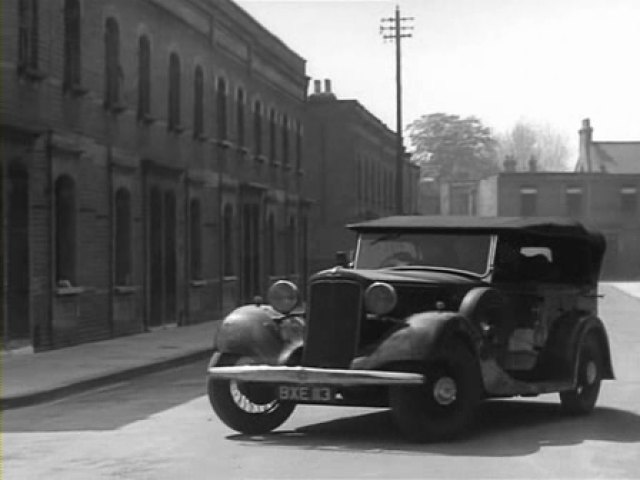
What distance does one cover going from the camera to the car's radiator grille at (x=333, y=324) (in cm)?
1056

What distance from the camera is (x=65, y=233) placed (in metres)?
23.8

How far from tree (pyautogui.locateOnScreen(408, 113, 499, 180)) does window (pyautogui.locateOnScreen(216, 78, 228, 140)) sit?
97.2m

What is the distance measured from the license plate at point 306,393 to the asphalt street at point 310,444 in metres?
0.34

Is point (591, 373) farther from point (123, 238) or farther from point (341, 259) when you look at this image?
point (123, 238)

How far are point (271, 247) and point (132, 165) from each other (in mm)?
14940

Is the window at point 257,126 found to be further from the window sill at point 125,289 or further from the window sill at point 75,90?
the window sill at point 75,90

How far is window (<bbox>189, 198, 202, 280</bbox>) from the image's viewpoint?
32344 millimetres

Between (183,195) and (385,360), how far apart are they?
→ 21257mm

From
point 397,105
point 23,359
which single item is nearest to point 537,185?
point 397,105

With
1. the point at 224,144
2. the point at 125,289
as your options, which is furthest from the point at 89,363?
the point at 224,144

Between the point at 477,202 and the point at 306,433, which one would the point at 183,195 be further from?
the point at 477,202

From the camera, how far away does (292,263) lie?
147ft

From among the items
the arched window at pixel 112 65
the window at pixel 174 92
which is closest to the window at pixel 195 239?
the window at pixel 174 92

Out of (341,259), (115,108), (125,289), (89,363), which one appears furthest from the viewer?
(125,289)
